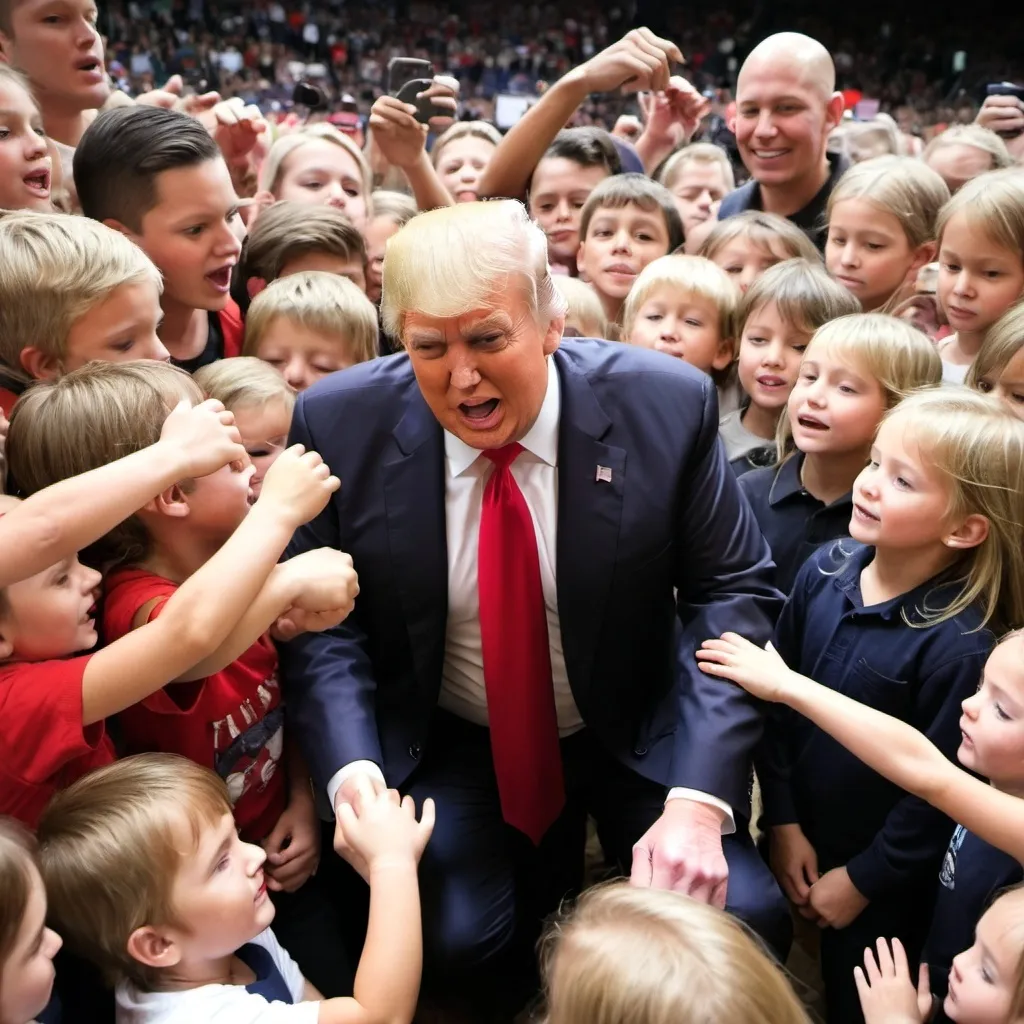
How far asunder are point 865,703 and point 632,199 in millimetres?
1976

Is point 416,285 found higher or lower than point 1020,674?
higher

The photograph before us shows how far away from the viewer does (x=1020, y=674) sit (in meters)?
1.63

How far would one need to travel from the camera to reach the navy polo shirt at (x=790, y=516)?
7.93 ft

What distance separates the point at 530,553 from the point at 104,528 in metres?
0.72

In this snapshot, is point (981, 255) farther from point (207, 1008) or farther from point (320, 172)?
point (207, 1008)

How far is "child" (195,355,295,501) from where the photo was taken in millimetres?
2230

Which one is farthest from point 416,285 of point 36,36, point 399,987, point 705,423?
point 36,36

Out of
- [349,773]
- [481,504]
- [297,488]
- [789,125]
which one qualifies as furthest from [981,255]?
[349,773]

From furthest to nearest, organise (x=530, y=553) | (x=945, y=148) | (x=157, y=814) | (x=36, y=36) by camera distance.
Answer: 1. (x=945, y=148)
2. (x=36, y=36)
3. (x=530, y=553)
4. (x=157, y=814)

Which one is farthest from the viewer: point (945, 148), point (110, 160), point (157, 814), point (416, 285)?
point (945, 148)

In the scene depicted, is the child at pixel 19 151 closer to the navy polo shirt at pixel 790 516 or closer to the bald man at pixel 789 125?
the navy polo shirt at pixel 790 516

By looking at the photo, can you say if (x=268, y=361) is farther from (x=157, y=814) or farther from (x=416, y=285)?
(x=157, y=814)

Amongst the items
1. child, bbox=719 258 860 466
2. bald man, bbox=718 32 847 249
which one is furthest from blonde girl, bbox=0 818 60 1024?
bald man, bbox=718 32 847 249

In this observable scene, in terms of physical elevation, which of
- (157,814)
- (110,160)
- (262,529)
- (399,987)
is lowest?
(399,987)
